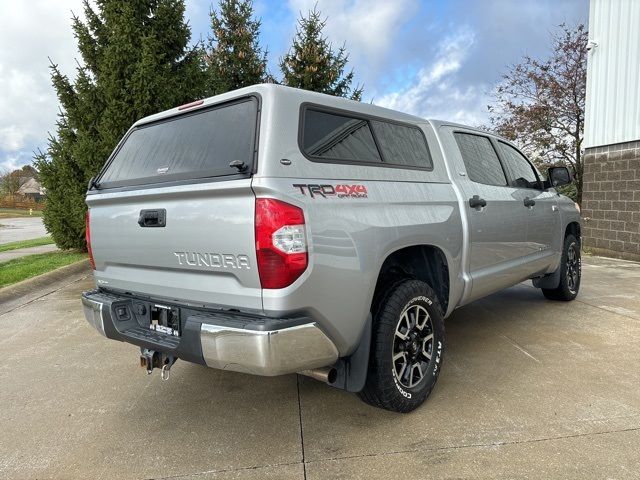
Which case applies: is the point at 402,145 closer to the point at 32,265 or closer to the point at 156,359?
the point at 156,359

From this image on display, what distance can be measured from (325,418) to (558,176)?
375 centimetres

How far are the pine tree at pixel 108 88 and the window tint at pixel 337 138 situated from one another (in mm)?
7195

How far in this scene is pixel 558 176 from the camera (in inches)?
203

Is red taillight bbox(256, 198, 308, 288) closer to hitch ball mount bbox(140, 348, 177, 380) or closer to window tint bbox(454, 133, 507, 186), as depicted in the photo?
hitch ball mount bbox(140, 348, 177, 380)

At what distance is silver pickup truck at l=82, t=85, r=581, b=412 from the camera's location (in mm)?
2322

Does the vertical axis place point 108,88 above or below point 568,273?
above

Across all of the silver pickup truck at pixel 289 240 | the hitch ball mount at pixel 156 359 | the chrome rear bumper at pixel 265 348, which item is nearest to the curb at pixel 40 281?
the silver pickup truck at pixel 289 240

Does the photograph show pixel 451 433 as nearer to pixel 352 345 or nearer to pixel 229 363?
pixel 352 345

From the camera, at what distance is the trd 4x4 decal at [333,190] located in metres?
2.41

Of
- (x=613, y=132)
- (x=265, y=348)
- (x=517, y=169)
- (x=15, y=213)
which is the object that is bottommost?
(x=15, y=213)

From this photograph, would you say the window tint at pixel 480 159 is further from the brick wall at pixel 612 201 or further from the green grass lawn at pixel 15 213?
the green grass lawn at pixel 15 213

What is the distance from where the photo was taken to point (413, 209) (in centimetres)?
308

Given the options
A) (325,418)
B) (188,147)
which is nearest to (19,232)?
(188,147)

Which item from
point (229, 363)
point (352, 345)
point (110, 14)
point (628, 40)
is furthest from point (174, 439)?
point (628, 40)
